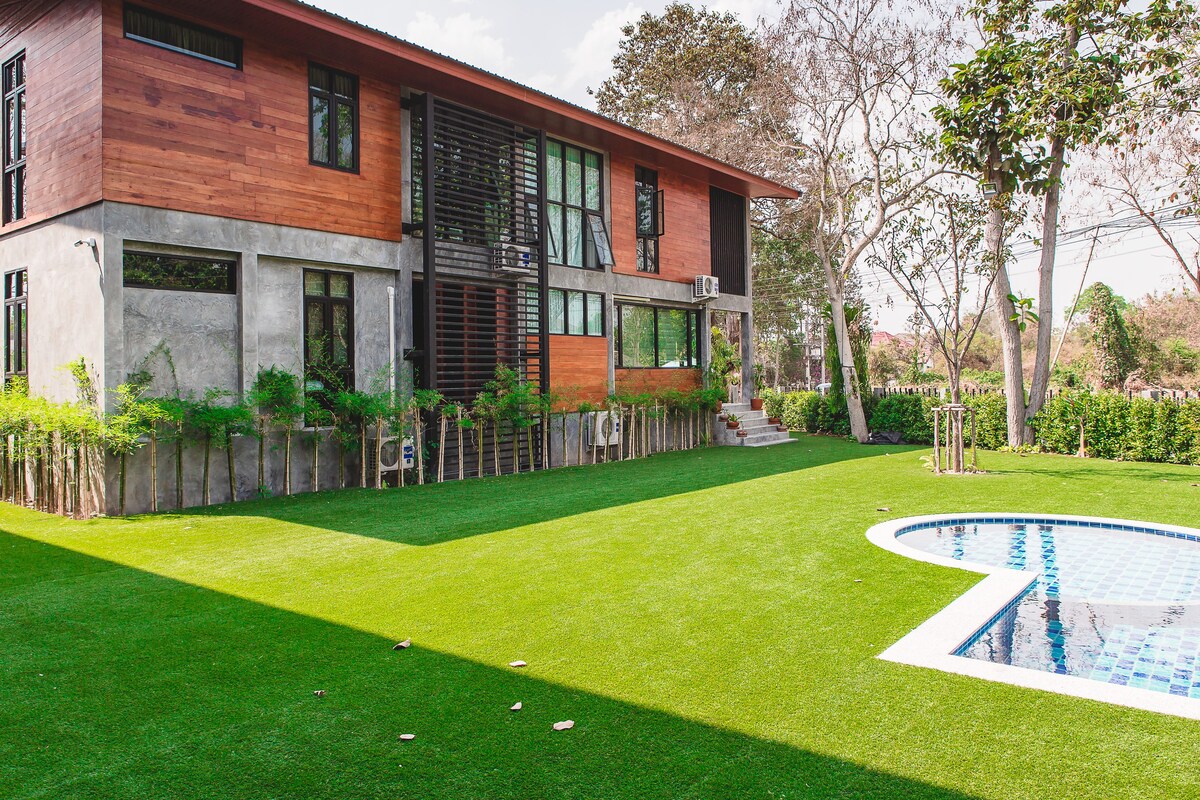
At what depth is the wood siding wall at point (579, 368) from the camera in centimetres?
1366

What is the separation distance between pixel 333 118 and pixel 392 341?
3.13m

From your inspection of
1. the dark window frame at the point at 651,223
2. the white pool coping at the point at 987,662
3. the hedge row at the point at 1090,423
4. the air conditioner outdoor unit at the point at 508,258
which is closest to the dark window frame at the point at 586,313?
the air conditioner outdoor unit at the point at 508,258

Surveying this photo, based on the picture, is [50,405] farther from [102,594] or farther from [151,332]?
[102,594]

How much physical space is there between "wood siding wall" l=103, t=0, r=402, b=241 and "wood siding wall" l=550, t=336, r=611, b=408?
390 cm

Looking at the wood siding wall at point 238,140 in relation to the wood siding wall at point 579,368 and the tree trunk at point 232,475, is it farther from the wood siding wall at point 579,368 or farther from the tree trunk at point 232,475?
the wood siding wall at point 579,368

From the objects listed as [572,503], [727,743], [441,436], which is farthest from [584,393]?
[727,743]

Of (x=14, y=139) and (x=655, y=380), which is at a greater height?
(x=14, y=139)

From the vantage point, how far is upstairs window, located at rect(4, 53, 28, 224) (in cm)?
1004

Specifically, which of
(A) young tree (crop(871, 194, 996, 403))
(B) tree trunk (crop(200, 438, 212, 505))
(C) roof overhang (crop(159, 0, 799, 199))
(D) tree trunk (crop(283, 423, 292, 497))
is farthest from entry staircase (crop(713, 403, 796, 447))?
(B) tree trunk (crop(200, 438, 212, 505))

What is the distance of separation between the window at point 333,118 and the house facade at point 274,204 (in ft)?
0.09

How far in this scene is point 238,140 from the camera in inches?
363

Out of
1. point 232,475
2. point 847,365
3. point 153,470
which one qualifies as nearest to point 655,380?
point 847,365

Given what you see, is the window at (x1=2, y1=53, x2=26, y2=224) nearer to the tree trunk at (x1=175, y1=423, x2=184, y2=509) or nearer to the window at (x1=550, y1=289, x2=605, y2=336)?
the tree trunk at (x1=175, y1=423, x2=184, y2=509)

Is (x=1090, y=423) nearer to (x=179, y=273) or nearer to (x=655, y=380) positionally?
(x=655, y=380)
